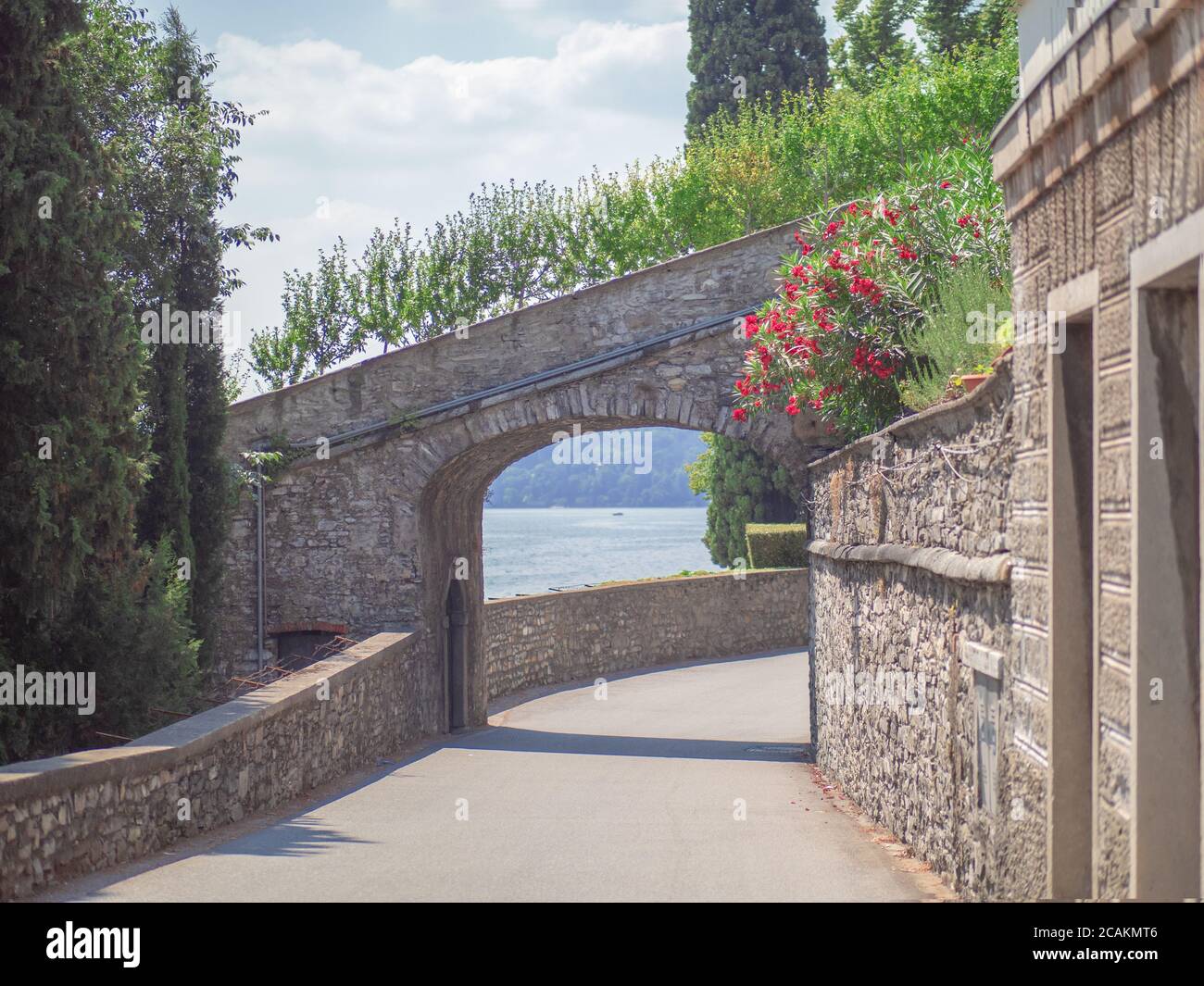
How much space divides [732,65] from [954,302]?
97.9 feet

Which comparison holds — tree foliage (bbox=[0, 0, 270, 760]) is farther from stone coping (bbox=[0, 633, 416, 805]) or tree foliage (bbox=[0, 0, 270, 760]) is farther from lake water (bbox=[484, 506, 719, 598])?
lake water (bbox=[484, 506, 719, 598])

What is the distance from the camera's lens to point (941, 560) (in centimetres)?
686

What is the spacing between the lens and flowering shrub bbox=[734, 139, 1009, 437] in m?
9.87

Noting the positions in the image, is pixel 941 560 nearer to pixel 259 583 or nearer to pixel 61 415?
pixel 61 415

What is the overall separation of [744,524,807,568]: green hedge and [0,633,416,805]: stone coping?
18.4 meters

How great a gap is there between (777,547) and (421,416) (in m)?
15.7

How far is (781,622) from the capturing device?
28.6m

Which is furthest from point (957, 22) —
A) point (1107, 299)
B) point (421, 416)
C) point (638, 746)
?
point (1107, 299)

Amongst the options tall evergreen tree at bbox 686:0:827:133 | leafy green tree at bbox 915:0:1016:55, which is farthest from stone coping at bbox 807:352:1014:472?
tall evergreen tree at bbox 686:0:827:133

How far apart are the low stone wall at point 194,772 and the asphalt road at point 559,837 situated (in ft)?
0.69

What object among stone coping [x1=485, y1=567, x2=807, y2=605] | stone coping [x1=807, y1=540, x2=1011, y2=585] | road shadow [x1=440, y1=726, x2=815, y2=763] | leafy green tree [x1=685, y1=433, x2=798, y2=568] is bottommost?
road shadow [x1=440, y1=726, x2=815, y2=763]
